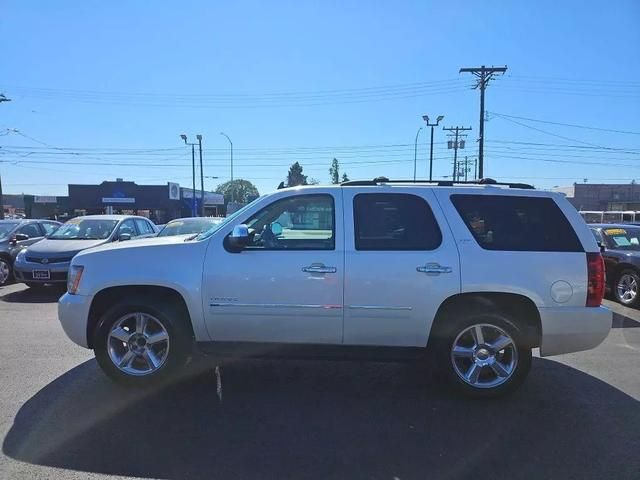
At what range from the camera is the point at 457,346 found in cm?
448

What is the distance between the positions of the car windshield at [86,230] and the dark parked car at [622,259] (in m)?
10.4

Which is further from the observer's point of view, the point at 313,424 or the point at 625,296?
the point at 625,296

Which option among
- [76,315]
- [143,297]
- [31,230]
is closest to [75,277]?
[76,315]

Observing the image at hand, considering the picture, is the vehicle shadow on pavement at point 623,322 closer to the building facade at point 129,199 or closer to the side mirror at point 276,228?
the side mirror at point 276,228

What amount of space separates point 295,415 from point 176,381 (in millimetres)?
1370

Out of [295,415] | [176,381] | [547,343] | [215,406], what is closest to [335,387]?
[295,415]

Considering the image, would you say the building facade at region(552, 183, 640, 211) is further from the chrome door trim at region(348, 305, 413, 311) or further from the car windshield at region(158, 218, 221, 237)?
the chrome door trim at region(348, 305, 413, 311)

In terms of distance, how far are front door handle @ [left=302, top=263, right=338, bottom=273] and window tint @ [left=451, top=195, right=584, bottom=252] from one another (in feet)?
4.18

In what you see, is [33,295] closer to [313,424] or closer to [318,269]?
[318,269]

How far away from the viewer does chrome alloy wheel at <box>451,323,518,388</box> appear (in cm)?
445

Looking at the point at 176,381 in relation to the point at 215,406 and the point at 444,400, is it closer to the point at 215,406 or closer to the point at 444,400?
the point at 215,406

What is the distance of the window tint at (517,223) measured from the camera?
4.41 meters

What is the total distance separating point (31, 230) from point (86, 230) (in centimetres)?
248

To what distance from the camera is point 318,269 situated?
4344 millimetres
